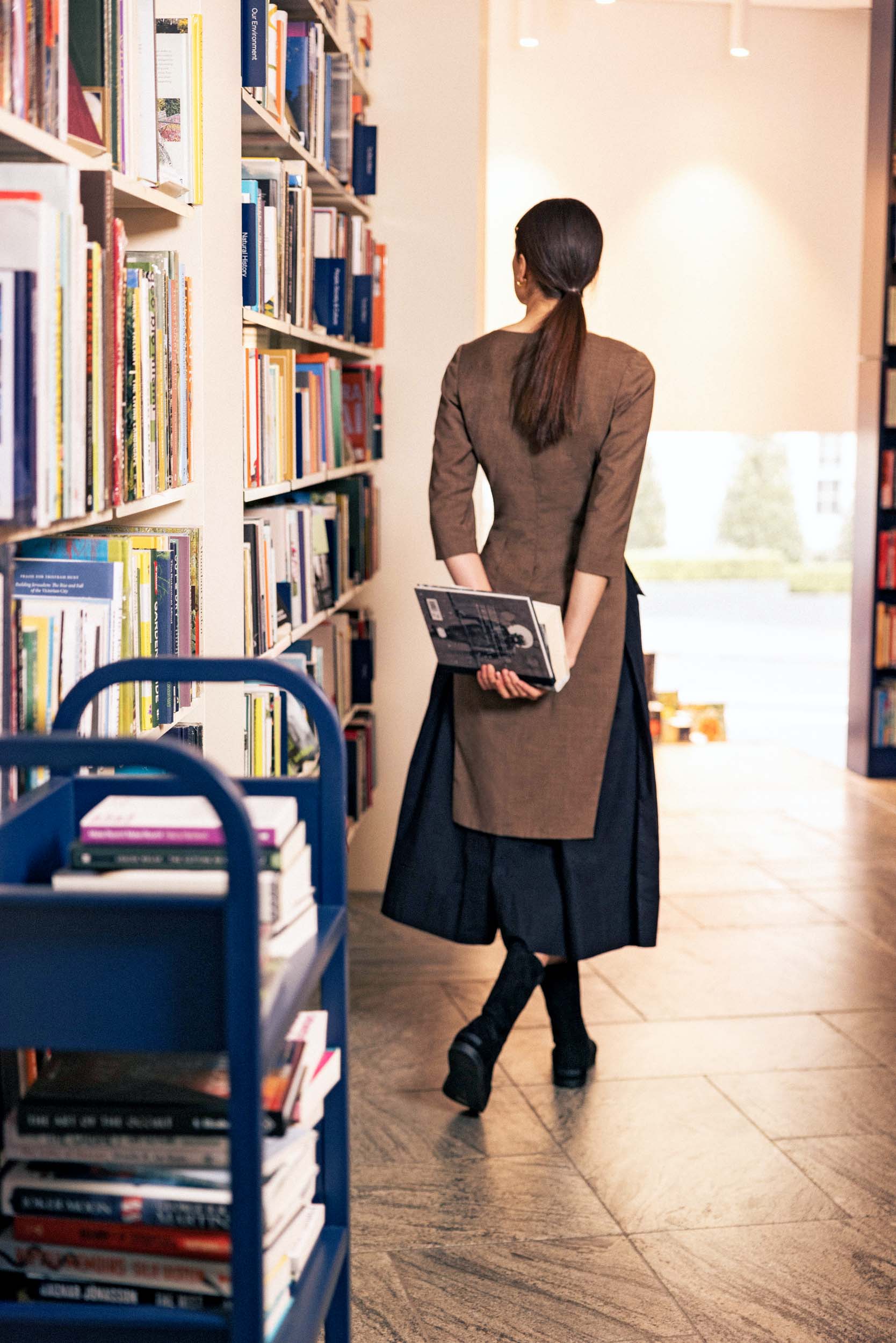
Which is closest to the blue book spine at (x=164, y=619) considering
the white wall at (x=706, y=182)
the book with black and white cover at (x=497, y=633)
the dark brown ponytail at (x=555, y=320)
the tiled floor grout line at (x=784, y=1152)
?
the book with black and white cover at (x=497, y=633)

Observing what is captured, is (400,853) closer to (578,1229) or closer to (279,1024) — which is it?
(578,1229)

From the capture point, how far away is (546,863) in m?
2.61

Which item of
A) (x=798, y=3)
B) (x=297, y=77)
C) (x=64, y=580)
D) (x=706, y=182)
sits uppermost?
(x=798, y=3)

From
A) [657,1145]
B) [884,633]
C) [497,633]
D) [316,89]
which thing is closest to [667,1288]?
[657,1145]

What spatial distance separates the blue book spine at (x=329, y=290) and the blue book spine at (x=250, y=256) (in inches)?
31.6

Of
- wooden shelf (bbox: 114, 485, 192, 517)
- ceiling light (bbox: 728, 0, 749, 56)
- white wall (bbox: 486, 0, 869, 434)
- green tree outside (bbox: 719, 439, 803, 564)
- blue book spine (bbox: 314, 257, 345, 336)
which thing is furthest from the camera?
green tree outside (bbox: 719, 439, 803, 564)

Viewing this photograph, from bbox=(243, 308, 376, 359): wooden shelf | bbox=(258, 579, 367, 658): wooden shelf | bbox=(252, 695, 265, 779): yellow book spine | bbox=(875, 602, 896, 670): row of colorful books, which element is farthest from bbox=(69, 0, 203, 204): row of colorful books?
bbox=(875, 602, 896, 670): row of colorful books

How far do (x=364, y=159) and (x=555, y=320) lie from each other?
1.55 m

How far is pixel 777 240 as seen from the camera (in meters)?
6.03

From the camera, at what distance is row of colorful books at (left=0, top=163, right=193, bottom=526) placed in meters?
1.26

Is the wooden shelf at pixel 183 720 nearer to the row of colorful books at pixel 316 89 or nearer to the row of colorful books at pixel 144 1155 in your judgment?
the row of colorful books at pixel 144 1155

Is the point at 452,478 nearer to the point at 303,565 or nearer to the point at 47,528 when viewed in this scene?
the point at 303,565

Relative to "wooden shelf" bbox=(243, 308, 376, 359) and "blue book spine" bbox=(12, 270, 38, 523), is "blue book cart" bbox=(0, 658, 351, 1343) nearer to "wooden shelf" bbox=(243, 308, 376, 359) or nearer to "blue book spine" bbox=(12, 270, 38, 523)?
"blue book spine" bbox=(12, 270, 38, 523)

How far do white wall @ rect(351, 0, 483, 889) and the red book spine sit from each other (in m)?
2.96
